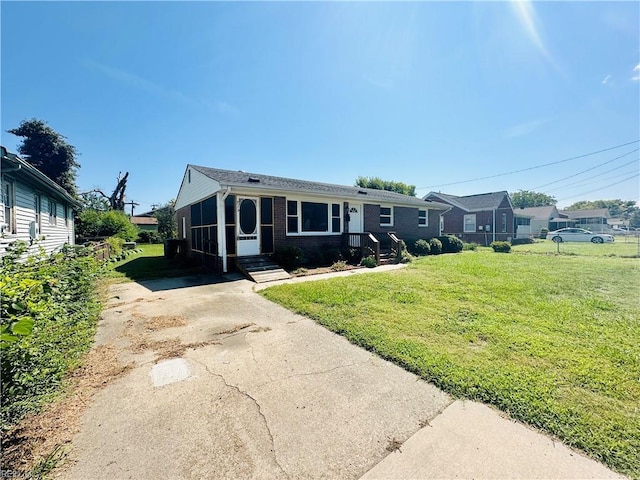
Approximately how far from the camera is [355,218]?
13250 mm

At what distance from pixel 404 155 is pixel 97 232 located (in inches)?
1023

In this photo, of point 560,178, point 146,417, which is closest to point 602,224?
point 560,178

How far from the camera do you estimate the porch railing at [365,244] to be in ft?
38.3

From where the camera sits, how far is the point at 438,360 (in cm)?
324

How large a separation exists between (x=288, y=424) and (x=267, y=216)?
350 inches

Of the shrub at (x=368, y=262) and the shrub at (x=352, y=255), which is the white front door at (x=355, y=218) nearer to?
the shrub at (x=352, y=255)

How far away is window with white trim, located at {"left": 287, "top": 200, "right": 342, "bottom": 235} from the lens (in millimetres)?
11219

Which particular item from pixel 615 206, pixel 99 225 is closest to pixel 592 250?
pixel 99 225

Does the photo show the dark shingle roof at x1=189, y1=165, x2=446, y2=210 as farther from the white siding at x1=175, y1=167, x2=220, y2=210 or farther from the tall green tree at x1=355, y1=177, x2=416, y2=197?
the tall green tree at x1=355, y1=177, x2=416, y2=197

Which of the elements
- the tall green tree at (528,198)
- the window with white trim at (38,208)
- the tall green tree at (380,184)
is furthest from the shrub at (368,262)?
A: the tall green tree at (528,198)

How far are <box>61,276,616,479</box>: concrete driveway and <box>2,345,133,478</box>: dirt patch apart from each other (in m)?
0.12

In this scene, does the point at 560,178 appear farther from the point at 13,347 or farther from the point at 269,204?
the point at 13,347

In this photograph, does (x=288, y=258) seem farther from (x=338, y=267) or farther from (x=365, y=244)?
(x=365, y=244)

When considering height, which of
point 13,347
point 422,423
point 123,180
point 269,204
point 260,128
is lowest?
point 422,423
